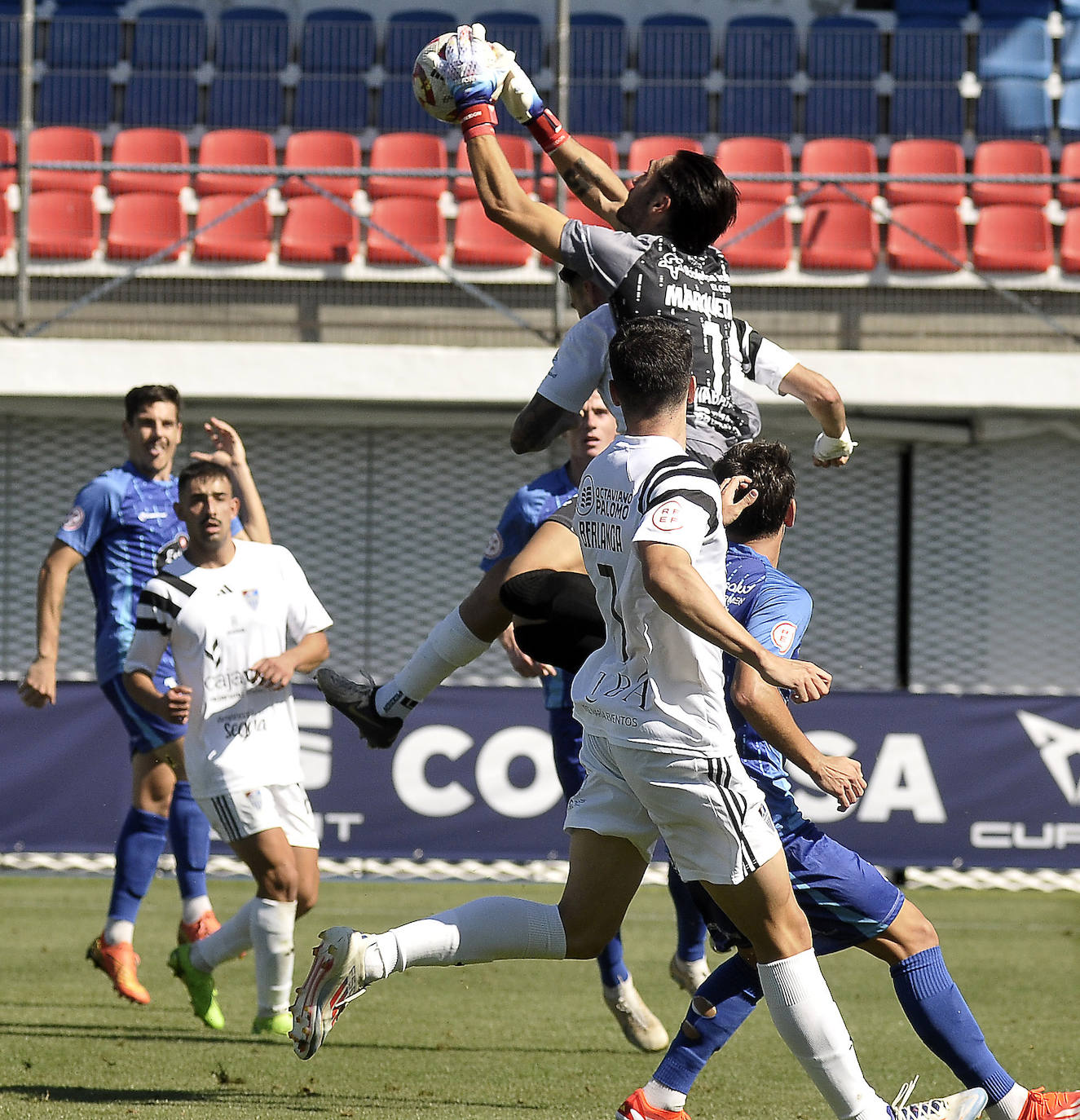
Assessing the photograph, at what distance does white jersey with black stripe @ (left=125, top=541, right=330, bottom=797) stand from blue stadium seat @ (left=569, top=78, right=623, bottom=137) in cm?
964

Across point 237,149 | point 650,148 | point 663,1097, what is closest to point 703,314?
point 663,1097

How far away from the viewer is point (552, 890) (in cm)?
1088

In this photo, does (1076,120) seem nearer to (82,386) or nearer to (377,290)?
(377,290)

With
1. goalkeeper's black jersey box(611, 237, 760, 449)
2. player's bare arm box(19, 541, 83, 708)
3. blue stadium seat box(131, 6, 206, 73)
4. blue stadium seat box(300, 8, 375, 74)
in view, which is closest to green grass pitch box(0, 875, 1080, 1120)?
player's bare arm box(19, 541, 83, 708)

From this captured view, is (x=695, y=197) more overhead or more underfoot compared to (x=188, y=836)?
more overhead

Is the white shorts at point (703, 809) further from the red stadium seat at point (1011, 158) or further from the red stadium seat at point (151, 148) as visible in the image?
the red stadium seat at point (1011, 158)


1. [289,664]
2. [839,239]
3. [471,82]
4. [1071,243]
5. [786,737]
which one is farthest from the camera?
[1071,243]

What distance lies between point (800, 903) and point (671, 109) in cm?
1198

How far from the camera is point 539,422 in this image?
438cm

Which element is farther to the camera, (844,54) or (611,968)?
(844,54)

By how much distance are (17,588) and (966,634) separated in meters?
7.43

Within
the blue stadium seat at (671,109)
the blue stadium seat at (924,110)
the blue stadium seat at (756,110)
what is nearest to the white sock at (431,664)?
the blue stadium seat at (671,109)

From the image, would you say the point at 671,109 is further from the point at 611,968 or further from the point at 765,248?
the point at 611,968

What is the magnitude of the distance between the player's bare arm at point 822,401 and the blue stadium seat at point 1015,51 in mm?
11947
